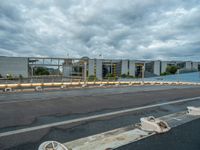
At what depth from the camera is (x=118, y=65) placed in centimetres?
10462

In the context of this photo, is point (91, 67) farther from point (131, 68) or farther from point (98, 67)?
point (131, 68)

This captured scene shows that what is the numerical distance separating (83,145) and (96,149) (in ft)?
1.13

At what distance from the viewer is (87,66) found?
74.7 metres

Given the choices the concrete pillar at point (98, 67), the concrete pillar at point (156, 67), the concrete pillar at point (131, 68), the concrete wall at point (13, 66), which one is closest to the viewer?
the concrete wall at point (13, 66)

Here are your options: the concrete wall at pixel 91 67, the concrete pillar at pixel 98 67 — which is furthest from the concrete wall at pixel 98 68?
the concrete wall at pixel 91 67

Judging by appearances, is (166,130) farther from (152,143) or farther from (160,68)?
(160,68)

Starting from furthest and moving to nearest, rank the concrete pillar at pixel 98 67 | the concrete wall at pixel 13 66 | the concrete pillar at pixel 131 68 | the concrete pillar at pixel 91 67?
the concrete pillar at pixel 131 68
the concrete pillar at pixel 98 67
the concrete pillar at pixel 91 67
the concrete wall at pixel 13 66

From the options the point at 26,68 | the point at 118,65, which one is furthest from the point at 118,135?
the point at 118,65

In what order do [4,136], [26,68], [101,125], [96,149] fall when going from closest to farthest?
[96,149] → [4,136] → [101,125] → [26,68]

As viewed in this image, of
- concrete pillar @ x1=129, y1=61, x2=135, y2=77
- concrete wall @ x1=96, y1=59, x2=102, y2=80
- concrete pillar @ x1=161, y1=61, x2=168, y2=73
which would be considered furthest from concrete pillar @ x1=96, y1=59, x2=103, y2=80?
concrete pillar @ x1=161, y1=61, x2=168, y2=73

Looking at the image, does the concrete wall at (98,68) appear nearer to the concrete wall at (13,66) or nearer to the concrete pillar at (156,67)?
the concrete wall at (13,66)

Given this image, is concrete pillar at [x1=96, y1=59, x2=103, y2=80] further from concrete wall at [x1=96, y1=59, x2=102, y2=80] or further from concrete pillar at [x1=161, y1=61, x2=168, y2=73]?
concrete pillar at [x1=161, y1=61, x2=168, y2=73]

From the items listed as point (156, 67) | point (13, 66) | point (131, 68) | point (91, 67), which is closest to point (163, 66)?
point (156, 67)

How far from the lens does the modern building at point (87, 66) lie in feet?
221
